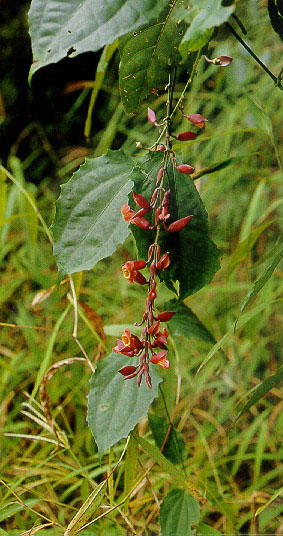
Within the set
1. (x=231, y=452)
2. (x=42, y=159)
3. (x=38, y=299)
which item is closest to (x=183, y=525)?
(x=38, y=299)

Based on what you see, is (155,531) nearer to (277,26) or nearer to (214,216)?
(277,26)

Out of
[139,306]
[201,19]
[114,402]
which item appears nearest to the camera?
[201,19]

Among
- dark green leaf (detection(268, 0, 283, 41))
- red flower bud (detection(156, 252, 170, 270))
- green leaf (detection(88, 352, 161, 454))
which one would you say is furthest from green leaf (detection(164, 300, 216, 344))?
dark green leaf (detection(268, 0, 283, 41))

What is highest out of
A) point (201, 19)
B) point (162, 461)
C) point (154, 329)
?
point (201, 19)

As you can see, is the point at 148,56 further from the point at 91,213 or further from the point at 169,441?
the point at 169,441

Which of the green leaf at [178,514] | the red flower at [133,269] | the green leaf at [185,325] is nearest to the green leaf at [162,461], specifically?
the green leaf at [178,514]

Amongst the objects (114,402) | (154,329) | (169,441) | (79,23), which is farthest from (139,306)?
(79,23)

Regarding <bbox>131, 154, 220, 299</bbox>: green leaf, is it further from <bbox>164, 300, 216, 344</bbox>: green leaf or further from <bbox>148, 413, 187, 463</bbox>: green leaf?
<bbox>148, 413, 187, 463</bbox>: green leaf
